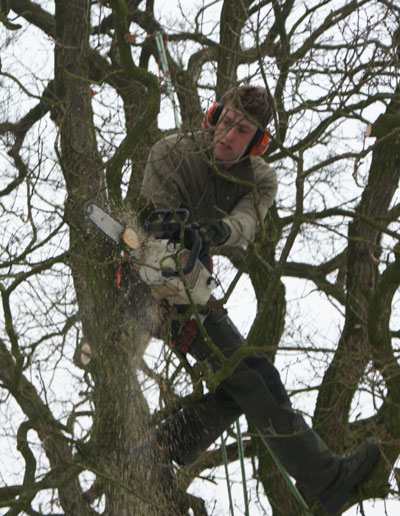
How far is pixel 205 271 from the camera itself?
3377mm

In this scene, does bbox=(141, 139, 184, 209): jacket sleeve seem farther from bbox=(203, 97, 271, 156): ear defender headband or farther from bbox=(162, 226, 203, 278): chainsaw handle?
bbox=(162, 226, 203, 278): chainsaw handle

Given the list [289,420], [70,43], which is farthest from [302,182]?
[70,43]

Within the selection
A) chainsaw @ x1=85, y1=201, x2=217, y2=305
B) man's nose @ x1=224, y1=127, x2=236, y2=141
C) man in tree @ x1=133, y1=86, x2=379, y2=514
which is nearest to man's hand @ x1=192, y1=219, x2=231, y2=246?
chainsaw @ x1=85, y1=201, x2=217, y2=305

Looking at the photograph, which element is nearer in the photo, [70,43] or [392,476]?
[392,476]

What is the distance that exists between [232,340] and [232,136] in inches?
40.0

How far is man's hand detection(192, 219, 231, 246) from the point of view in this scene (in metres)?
3.18

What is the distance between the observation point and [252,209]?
3.66 m

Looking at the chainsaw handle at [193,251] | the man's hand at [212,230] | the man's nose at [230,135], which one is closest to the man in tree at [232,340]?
the man's nose at [230,135]

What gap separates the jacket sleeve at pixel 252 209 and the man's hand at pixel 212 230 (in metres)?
0.09

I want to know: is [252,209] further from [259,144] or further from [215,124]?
[215,124]

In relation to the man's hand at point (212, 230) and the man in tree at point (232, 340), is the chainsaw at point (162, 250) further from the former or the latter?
the man in tree at point (232, 340)

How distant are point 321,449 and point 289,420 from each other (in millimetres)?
224

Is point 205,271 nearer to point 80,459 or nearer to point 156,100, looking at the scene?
point 156,100

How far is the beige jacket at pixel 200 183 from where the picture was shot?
11.7ft
